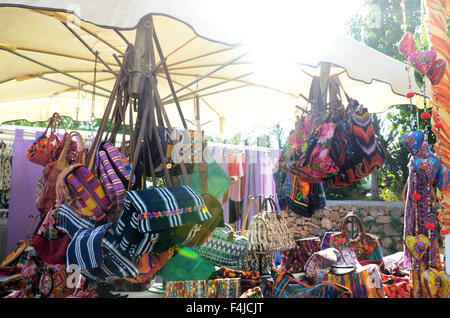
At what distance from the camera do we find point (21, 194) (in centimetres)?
391

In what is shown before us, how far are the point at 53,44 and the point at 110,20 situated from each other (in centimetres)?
152

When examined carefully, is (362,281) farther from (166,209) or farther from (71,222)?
(71,222)

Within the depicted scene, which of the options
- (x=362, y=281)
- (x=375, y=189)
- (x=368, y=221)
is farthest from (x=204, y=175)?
(x=375, y=189)

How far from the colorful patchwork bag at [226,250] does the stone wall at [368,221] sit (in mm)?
4379

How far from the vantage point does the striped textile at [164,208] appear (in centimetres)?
124

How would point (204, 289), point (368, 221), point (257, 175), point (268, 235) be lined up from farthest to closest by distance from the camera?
1. point (368, 221)
2. point (257, 175)
3. point (268, 235)
4. point (204, 289)

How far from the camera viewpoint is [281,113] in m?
4.29

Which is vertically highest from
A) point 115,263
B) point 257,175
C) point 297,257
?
point 257,175

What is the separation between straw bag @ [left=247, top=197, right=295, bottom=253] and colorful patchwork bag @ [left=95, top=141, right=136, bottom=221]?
4.04 ft

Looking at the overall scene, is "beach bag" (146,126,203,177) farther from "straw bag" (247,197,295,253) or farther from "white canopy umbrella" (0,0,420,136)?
"straw bag" (247,197,295,253)

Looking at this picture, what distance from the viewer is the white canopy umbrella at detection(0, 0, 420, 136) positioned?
4.94 ft

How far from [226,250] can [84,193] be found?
133 centimetres
